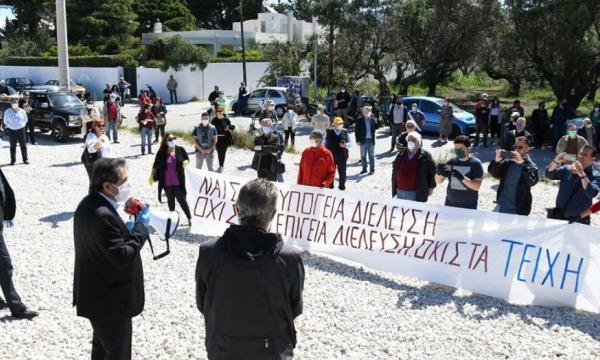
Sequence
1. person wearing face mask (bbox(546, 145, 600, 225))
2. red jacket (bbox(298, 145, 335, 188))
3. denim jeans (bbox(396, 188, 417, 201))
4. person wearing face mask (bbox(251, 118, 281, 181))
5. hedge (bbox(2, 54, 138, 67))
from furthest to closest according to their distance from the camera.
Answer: hedge (bbox(2, 54, 138, 67)) < person wearing face mask (bbox(251, 118, 281, 181)) < red jacket (bbox(298, 145, 335, 188)) < denim jeans (bbox(396, 188, 417, 201)) < person wearing face mask (bbox(546, 145, 600, 225))

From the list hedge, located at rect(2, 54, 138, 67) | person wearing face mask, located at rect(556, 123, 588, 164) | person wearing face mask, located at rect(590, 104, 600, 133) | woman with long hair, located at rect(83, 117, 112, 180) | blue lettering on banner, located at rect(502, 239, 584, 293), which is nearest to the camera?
blue lettering on banner, located at rect(502, 239, 584, 293)

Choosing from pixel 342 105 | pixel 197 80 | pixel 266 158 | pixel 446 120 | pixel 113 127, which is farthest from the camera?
pixel 197 80

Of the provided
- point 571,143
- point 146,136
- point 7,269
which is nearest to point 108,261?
point 7,269

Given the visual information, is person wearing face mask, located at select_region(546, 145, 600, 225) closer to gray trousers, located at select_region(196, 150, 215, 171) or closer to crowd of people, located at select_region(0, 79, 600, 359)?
crowd of people, located at select_region(0, 79, 600, 359)

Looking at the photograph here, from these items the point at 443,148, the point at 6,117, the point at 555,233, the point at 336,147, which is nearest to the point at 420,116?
the point at 443,148

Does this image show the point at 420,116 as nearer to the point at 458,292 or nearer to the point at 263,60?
the point at 458,292

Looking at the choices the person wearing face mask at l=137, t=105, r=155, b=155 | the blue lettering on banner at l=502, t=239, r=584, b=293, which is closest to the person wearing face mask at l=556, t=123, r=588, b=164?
the blue lettering on banner at l=502, t=239, r=584, b=293

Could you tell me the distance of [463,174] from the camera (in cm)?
798

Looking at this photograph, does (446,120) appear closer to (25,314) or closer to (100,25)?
(25,314)

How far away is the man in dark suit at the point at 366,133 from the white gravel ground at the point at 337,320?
22.3 feet

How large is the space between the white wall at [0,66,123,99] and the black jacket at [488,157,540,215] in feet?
120

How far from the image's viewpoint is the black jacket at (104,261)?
4180mm

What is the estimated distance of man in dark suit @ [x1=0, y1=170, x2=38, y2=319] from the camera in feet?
20.6

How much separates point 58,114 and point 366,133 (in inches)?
433
